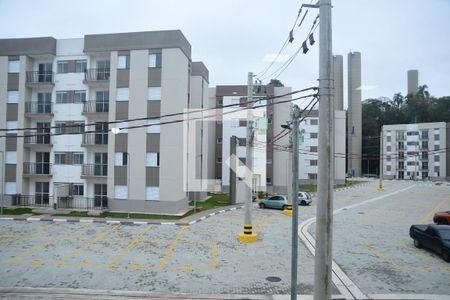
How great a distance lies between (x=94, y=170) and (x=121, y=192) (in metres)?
3.25

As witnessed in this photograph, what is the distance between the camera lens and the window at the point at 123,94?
26.4 metres

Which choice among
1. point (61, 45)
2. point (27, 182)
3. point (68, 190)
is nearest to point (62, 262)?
point (68, 190)

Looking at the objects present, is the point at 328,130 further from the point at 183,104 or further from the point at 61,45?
the point at 61,45

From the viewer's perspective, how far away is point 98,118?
27.8 meters

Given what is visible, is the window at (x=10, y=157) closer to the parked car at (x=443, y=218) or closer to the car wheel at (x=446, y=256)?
the car wheel at (x=446, y=256)

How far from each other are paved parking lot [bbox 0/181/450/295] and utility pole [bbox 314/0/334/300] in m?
3.79

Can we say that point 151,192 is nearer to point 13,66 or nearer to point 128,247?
point 128,247

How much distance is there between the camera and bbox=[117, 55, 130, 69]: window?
26469mm

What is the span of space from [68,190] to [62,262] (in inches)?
610

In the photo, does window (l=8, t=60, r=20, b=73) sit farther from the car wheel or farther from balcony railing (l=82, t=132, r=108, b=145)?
the car wheel

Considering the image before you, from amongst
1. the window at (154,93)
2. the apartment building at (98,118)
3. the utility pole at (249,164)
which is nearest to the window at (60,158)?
the apartment building at (98,118)

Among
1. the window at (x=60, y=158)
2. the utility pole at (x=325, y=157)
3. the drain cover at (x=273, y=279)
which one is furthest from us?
the window at (x=60, y=158)

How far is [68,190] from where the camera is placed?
2769cm

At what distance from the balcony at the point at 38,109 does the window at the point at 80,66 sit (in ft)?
12.7
